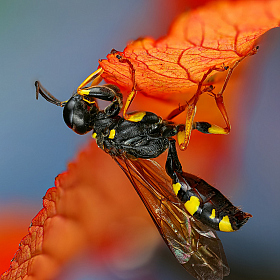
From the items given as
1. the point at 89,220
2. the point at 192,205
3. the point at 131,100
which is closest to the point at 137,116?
the point at 131,100

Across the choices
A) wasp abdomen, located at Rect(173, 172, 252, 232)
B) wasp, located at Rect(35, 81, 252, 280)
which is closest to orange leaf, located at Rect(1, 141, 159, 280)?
wasp, located at Rect(35, 81, 252, 280)

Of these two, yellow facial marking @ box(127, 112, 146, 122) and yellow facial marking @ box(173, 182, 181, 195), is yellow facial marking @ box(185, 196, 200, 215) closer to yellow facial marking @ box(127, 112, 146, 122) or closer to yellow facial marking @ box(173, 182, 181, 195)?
yellow facial marking @ box(173, 182, 181, 195)

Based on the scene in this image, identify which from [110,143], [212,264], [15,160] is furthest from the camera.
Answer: [15,160]

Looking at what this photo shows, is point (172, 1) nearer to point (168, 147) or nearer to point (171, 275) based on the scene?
point (168, 147)

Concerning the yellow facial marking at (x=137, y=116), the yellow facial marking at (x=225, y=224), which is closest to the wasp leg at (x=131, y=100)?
the yellow facial marking at (x=137, y=116)

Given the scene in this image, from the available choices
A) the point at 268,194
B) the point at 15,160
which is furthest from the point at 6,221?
the point at 268,194

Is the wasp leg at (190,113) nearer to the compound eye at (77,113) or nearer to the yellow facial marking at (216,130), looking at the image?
the yellow facial marking at (216,130)
